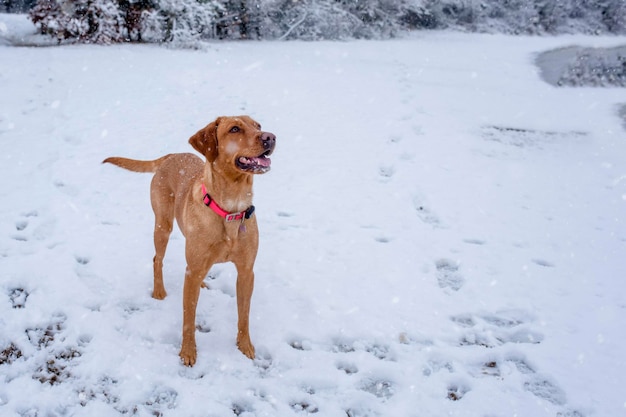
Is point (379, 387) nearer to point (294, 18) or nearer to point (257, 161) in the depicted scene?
point (257, 161)

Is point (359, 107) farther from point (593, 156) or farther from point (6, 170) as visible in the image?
point (6, 170)

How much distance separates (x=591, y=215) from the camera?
5.75 m

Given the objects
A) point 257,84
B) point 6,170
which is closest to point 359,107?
point 257,84

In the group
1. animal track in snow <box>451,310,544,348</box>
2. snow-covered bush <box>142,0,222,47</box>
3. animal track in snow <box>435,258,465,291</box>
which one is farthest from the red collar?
snow-covered bush <box>142,0,222,47</box>

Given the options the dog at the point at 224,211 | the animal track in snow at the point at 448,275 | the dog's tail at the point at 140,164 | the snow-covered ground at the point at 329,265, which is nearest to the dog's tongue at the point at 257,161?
the dog at the point at 224,211

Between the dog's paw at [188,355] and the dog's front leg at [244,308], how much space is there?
328 mm

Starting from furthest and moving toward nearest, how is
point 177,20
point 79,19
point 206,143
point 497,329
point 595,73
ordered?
point 595,73 < point 177,20 < point 79,19 < point 497,329 < point 206,143

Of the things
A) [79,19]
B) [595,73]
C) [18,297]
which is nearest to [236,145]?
[18,297]

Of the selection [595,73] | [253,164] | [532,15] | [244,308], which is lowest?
[244,308]

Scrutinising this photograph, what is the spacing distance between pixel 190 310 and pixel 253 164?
109 cm

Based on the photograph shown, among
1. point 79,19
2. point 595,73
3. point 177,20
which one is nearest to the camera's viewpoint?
point 79,19

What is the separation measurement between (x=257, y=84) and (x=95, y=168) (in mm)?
5343

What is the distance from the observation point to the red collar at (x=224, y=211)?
9.23 ft

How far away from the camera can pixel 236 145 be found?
2785mm
